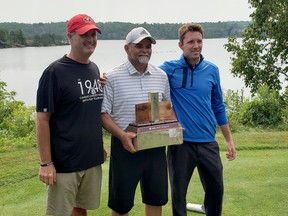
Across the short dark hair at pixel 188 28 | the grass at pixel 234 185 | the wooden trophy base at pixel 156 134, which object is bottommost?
the grass at pixel 234 185

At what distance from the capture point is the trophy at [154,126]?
10.2 feet

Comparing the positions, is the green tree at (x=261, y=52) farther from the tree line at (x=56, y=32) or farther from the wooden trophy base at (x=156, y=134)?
the tree line at (x=56, y=32)

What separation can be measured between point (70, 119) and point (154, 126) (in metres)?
0.62

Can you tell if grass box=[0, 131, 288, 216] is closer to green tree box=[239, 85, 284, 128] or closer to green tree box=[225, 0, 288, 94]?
green tree box=[239, 85, 284, 128]

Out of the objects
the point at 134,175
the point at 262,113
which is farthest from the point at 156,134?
the point at 262,113

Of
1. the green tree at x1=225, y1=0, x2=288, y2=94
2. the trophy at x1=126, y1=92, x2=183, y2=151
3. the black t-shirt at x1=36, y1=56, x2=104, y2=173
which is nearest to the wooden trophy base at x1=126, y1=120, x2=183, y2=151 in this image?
the trophy at x1=126, y1=92, x2=183, y2=151

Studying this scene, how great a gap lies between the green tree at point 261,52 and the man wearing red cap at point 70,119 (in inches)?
587

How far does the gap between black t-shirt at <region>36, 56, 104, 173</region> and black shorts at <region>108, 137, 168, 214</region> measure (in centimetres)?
20

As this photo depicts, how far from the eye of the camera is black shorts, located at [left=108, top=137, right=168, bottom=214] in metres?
3.30

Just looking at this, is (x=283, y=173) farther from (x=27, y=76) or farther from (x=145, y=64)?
(x=27, y=76)

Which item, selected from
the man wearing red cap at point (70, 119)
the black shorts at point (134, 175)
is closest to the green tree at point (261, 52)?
the black shorts at point (134, 175)

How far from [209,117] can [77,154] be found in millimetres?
1156

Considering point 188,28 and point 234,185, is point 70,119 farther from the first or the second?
point 234,185

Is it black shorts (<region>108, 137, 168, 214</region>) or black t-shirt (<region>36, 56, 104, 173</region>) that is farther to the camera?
black shorts (<region>108, 137, 168, 214</region>)
